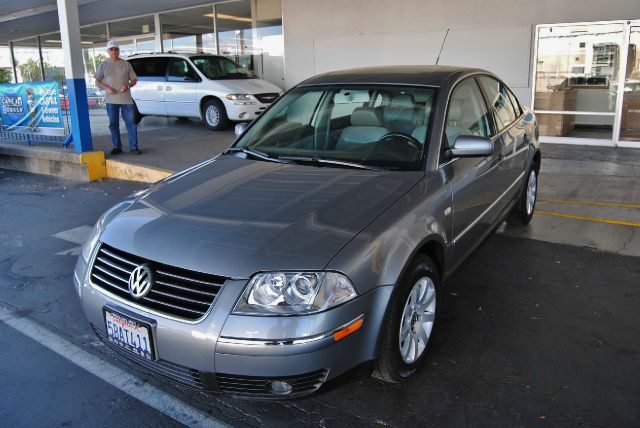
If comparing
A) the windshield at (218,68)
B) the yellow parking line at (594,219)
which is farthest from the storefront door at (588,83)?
the windshield at (218,68)

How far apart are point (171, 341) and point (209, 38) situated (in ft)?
48.7

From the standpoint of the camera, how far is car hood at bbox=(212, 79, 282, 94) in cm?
1135

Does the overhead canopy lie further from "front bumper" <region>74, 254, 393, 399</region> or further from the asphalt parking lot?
"front bumper" <region>74, 254, 393, 399</region>

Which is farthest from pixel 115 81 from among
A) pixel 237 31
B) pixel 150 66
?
pixel 237 31

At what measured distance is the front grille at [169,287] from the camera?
7.94ft

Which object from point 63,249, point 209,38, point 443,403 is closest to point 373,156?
point 443,403

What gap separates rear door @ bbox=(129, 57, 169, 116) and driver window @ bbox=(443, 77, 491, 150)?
32.0 ft

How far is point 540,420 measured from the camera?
2.63 meters

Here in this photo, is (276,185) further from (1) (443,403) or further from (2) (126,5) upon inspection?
(2) (126,5)

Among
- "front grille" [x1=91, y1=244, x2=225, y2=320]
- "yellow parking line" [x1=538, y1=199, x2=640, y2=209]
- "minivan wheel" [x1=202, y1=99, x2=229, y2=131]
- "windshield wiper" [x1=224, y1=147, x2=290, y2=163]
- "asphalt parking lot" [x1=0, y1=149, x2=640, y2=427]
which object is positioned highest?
"windshield wiper" [x1=224, y1=147, x2=290, y2=163]

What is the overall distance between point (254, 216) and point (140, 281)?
63 cm

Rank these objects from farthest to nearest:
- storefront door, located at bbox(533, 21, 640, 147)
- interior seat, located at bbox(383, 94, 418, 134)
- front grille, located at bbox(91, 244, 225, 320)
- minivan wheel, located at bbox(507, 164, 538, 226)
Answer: storefront door, located at bbox(533, 21, 640, 147) → minivan wheel, located at bbox(507, 164, 538, 226) → interior seat, located at bbox(383, 94, 418, 134) → front grille, located at bbox(91, 244, 225, 320)

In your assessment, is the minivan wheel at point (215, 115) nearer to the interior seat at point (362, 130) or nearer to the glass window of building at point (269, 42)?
the glass window of building at point (269, 42)

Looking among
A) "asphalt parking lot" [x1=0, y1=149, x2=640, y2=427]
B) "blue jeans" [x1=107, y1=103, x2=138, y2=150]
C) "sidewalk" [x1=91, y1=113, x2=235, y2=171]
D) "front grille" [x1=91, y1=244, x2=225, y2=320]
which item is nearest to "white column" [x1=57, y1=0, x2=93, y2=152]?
"blue jeans" [x1=107, y1=103, x2=138, y2=150]
